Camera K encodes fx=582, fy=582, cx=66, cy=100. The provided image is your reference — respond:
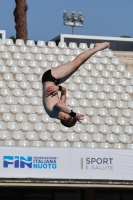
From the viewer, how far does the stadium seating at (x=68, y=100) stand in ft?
62.0

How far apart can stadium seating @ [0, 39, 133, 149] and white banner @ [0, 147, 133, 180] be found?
62.8 inches

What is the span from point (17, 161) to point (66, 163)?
1.43m

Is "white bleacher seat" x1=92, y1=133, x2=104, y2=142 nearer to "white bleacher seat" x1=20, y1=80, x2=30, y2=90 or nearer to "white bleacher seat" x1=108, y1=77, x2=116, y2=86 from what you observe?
"white bleacher seat" x1=108, y1=77, x2=116, y2=86

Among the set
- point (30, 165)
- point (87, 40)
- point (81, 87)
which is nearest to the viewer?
point (30, 165)

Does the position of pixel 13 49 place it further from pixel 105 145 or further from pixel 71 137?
pixel 105 145

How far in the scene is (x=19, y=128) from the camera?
19.0 m

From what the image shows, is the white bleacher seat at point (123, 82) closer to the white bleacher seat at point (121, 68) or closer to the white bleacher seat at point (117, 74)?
the white bleacher seat at point (117, 74)

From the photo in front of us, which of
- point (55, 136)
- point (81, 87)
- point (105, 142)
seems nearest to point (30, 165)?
point (55, 136)

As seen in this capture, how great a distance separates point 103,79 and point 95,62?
32.4 inches

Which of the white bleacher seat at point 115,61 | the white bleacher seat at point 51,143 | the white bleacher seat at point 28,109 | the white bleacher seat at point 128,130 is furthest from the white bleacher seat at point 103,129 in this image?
the white bleacher seat at point 115,61

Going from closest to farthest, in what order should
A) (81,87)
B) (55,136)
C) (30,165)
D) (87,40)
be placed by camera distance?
(30,165) < (55,136) < (81,87) < (87,40)
